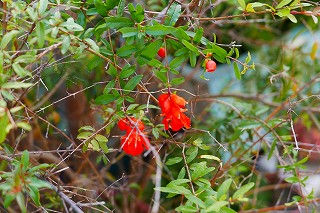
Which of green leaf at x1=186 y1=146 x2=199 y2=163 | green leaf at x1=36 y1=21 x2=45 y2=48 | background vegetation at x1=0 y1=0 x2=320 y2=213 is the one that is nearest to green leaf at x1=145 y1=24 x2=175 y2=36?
background vegetation at x1=0 y1=0 x2=320 y2=213

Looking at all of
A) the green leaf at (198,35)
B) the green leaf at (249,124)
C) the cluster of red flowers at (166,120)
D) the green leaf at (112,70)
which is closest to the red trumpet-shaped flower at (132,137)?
the cluster of red flowers at (166,120)

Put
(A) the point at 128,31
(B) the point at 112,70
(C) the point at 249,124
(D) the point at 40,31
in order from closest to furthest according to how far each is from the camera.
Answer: (D) the point at 40,31 → (A) the point at 128,31 → (B) the point at 112,70 → (C) the point at 249,124

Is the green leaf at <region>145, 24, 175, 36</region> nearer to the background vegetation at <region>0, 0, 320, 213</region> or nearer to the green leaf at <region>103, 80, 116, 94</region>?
the background vegetation at <region>0, 0, 320, 213</region>

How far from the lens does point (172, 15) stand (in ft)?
3.92

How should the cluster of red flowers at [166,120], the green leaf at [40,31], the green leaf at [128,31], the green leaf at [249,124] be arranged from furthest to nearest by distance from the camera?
the green leaf at [249,124] → the cluster of red flowers at [166,120] → the green leaf at [128,31] → the green leaf at [40,31]

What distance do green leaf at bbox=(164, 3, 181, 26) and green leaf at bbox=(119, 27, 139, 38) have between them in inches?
3.3

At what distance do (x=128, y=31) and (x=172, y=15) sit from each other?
0.12 metres

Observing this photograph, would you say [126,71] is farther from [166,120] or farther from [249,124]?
[249,124]

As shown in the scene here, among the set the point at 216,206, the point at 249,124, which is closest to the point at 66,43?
the point at 216,206

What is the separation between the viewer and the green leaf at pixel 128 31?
111 cm

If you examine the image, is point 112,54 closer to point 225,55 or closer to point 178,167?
point 225,55

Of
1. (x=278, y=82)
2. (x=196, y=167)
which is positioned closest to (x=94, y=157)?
(x=196, y=167)

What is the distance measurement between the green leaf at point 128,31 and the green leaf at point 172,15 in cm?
8

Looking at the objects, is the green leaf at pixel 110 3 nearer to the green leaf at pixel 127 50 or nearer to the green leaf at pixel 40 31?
the green leaf at pixel 127 50
